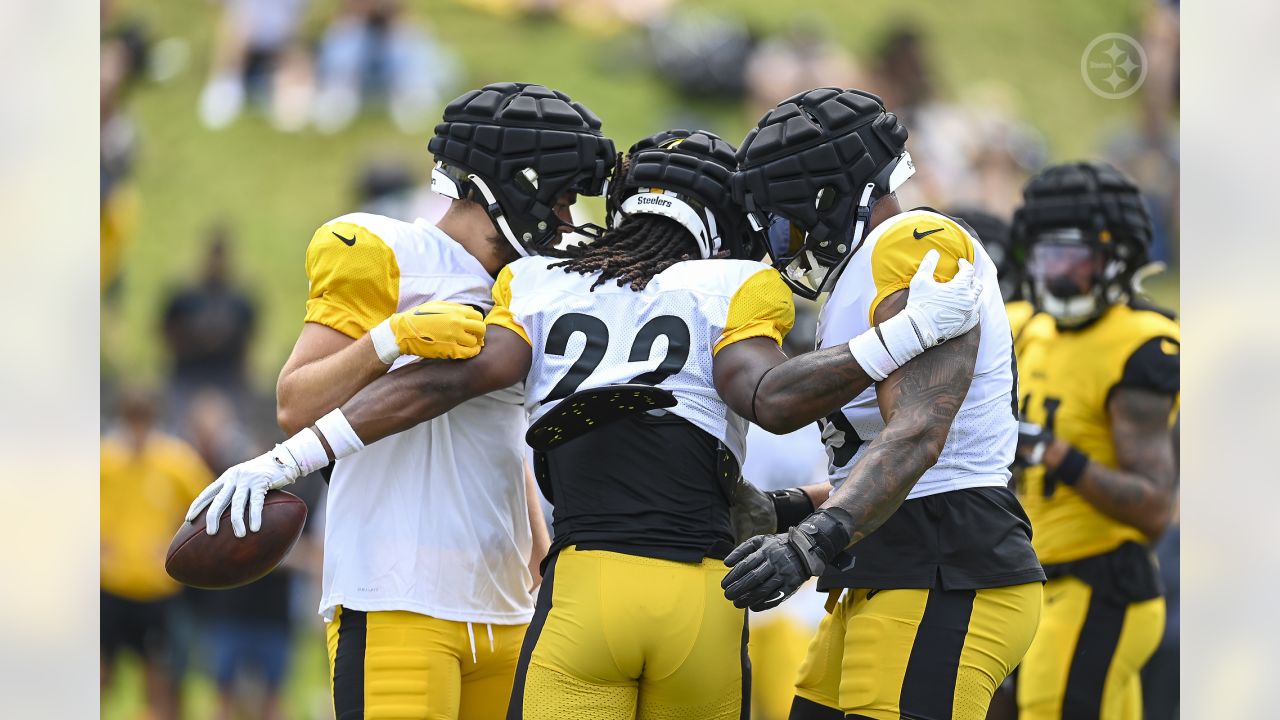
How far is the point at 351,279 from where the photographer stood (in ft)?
10.8

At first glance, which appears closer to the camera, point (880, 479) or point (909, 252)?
point (880, 479)

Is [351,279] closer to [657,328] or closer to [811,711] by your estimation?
[657,328]

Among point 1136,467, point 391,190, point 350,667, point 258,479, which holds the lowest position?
point 350,667

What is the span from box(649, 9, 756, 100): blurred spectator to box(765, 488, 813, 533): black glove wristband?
5086mm

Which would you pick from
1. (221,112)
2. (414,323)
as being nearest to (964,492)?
(414,323)

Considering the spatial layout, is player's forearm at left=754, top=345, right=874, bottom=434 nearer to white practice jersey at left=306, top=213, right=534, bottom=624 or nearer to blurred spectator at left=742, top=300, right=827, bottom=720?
white practice jersey at left=306, top=213, right=534, bottom=624

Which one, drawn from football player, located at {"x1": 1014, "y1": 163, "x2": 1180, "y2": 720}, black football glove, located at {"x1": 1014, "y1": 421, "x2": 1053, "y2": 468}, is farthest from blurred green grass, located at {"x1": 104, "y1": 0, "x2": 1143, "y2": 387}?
black football glove, located at {"x1": 1014, "y1": 421, "x2": 1053, "y2": 468}

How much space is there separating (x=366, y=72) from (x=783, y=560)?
6189 mm

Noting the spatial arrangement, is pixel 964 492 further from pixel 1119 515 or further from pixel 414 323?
pixel 1119 515

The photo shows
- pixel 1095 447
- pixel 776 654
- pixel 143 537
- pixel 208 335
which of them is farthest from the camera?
pixel 208 335

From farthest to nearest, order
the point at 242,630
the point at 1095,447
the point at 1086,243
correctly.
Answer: the point at 242,630, the point at 1086,243, the point at 1095,447

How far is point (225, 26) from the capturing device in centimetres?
822

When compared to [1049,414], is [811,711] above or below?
below

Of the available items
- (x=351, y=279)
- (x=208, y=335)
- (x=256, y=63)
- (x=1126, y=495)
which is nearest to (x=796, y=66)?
(x=256, y=63)
